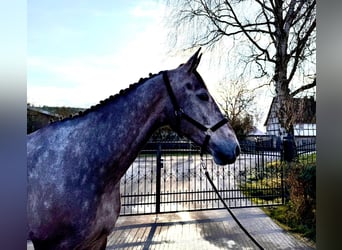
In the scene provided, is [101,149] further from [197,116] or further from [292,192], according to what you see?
[292,192]

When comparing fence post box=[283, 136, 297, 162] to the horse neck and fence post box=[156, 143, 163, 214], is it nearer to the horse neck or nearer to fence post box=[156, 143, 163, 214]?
fence post box=[156, 143, 163, 214]

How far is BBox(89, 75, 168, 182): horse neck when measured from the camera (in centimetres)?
92

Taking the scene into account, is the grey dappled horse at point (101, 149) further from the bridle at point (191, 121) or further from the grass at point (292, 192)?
the grass at point (292, 192)

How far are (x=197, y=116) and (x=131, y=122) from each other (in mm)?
249

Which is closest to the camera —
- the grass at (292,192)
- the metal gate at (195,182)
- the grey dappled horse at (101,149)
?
the grey dappled horse at (101,149)

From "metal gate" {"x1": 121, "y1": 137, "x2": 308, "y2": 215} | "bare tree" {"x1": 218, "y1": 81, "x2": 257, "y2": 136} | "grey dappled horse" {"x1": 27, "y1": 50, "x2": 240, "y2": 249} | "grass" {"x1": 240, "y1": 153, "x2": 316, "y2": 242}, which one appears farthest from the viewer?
"metal gate" {"x1": 121, "y1": 137, "x2": 308, "y2": 215}

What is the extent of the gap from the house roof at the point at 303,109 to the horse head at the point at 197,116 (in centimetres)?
95

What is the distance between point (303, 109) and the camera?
5.76 feet

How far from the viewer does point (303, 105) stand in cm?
175

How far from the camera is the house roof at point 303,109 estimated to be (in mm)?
1688

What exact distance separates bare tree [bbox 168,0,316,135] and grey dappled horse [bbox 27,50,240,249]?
0.74 metres

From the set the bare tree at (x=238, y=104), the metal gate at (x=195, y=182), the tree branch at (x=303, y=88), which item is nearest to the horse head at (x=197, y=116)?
the bare tree at (x=238, y=104)

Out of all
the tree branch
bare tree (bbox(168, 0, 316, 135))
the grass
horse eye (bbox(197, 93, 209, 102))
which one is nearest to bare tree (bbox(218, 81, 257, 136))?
bare tree (bbox(168, 0, 316, 135))
